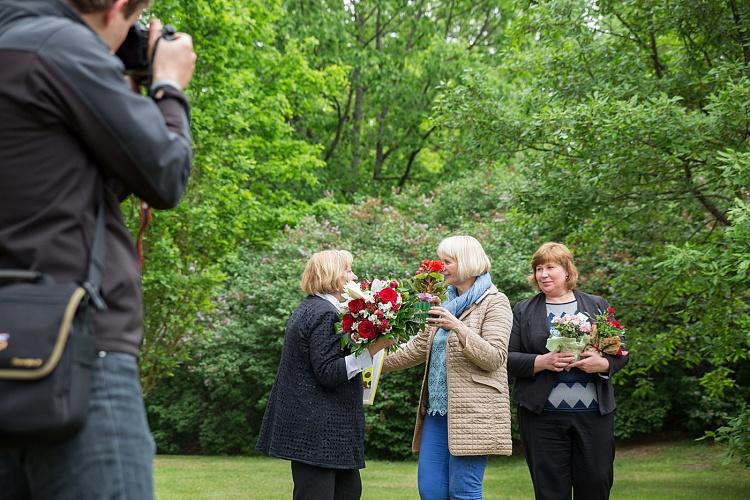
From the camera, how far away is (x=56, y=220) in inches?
83.0

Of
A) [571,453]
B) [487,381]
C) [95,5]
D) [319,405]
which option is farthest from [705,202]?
[95,5]

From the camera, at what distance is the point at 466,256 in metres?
6.80

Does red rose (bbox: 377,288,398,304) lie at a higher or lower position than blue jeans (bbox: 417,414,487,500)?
higher

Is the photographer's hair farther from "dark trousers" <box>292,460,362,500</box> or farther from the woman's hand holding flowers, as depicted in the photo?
"dark trousers" <box>292,460,362,500</box>

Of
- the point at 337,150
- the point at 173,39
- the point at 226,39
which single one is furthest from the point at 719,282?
the point at 337,150

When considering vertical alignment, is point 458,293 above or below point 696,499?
above

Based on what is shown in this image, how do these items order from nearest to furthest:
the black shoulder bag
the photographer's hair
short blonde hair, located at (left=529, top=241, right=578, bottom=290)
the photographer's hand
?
the black shoulder bag < the photographer's hair < the photographer's hand < short blonde hair, located at (left=529, top=241, right=578, bottom=290)

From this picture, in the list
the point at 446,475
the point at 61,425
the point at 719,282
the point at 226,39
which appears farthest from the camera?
the point at 226,39

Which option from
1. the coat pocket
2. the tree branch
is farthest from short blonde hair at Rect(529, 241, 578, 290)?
the tree branch

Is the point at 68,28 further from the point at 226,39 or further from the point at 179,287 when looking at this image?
the point at 226,39

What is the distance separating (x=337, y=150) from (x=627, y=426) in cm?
1790

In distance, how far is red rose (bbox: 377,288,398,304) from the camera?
6133 millimetres

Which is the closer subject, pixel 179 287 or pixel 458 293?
pixel 458 293

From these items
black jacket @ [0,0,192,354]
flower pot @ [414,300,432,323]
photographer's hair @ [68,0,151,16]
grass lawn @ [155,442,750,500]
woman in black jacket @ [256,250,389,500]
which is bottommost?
grass lawn @ [155,442,750,500]
